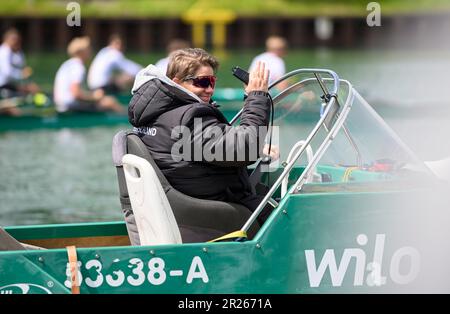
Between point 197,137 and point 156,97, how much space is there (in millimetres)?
405

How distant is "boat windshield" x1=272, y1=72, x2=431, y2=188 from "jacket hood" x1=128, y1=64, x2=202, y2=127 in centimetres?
88

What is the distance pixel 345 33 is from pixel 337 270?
46.1 metres

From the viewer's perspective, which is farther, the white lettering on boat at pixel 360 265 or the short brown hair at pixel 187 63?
the short brown hair at pixel 187 63

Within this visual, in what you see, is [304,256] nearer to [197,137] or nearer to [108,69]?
[197,137]

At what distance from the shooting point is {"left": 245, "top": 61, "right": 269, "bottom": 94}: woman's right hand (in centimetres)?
634

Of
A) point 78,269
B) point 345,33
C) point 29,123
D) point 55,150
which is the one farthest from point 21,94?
point 345,33

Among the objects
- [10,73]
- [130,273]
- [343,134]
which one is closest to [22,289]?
[130,273]

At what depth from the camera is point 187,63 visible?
646cm

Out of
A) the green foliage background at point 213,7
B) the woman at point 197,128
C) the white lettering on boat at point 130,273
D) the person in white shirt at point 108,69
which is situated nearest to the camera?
the white lettering on boat at point 130,273

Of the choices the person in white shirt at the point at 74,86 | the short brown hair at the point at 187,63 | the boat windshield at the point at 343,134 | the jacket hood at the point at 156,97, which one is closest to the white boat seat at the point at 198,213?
the jacket hood at the point at 156,97

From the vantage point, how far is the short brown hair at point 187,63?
254 inches

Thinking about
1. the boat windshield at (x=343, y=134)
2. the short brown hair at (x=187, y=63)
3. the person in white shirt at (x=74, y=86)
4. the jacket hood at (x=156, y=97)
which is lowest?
the person in white shirt at (x=74, y=86)

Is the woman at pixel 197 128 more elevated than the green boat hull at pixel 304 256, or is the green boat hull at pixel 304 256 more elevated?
the woman at pixel 197 128

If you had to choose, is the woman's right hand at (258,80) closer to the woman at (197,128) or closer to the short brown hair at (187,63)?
the woman at (197,128)
